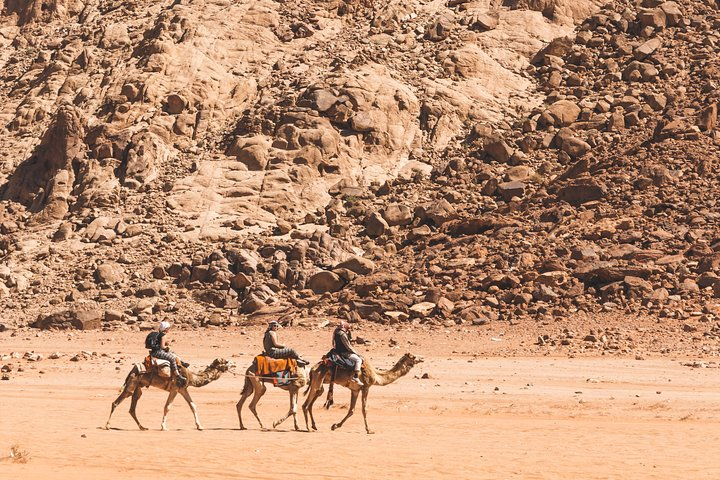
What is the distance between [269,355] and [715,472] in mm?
7264

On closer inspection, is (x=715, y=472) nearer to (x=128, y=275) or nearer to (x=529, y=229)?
(x=529, y=229)

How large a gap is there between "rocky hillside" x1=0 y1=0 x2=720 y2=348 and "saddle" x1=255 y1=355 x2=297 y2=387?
15387 millimetres

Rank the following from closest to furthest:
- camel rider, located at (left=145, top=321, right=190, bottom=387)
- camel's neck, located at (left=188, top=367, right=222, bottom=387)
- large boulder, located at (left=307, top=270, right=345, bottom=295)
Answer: camel rider, located at (left=145, top=321, right=190, bottom=387), camel's neck, located at (left=188, top=367, right=222, bottom=387), large boulder, located at (left=307, top=270, right=345, bottom=295)

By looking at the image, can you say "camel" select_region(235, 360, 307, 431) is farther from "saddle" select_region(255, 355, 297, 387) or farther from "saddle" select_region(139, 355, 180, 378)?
"saddle" select_region(139, 355, 180, 378)

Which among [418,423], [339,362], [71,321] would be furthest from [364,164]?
[339,362]

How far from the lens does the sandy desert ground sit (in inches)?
523

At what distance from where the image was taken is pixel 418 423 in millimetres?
17828

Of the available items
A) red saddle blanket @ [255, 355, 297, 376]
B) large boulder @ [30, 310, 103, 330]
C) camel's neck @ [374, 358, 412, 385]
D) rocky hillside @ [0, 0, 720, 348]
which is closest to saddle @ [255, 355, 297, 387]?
red saddle blanket @ [255, 355, 297, 376]

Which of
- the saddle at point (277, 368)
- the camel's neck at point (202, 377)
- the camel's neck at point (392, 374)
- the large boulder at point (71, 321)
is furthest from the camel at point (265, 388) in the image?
the large boulder at point (71, 321)

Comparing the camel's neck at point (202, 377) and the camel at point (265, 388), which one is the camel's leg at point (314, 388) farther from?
the camel's neck at point (202, 377)

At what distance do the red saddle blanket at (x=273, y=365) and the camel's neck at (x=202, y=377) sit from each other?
0.92 metres

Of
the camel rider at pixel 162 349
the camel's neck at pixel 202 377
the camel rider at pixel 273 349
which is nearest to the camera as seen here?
the camel rider at pixel 162 349

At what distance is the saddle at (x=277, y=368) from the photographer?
1670cm

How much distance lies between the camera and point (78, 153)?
1670 inches
